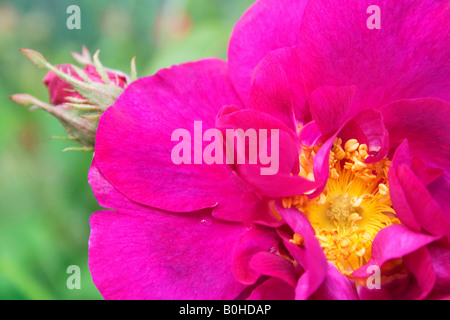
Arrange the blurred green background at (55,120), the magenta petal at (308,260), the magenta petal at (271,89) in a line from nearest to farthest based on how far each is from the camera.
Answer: the magenta petal at (308,260)
the magenta petal at (271,89)
the blurred green background at (55,120)

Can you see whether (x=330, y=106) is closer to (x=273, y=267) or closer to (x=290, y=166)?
(x=290, y=166)

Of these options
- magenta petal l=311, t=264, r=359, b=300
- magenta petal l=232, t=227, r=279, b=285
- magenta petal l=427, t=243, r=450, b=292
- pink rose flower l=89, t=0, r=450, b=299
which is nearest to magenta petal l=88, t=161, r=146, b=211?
pink rose flower l=89, t=0, r=450, b=299

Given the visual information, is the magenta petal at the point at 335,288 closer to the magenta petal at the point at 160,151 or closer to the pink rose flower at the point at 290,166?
the pink rose flower at the point at 290,166

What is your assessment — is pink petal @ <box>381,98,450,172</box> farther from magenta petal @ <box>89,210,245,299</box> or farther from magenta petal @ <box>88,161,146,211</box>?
magenta petal @ <box>88,161,146,211</box>

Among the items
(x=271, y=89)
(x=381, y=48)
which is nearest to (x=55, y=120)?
(x=271, y=89)

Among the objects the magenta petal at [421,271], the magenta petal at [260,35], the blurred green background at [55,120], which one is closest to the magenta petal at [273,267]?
the magenta petal at [421,271]

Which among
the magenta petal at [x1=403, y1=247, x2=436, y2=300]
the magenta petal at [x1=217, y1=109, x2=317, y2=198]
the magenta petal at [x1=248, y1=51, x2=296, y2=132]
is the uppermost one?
the magenta petal at [x1=248, y1=51, x2=296, y2=132]
